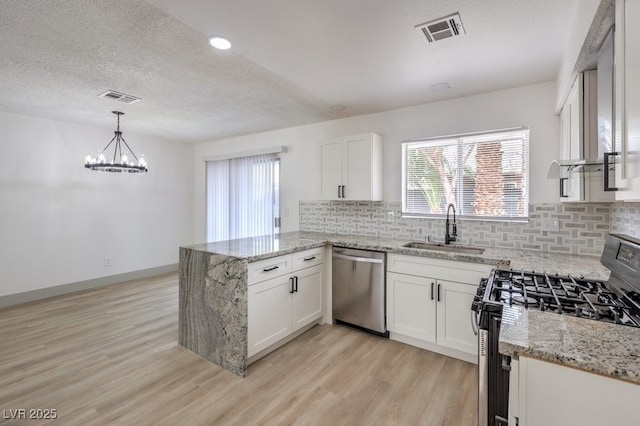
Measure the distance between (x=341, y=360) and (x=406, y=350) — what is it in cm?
65

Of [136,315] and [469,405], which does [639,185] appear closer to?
[469,405]

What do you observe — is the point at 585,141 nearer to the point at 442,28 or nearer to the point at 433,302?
the point at 442,28

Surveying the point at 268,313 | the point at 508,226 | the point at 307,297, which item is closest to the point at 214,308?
the point at 268,313

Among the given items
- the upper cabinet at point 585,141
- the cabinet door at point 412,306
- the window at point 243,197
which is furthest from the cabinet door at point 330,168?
the upper cabinet at point 585,141

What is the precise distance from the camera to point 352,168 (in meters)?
3.59

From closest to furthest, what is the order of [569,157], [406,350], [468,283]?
[569,157] → [468,283] → [406,350]

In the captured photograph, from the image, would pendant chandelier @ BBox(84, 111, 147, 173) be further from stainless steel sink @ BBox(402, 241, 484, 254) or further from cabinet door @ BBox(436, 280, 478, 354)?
cabinet door @ BBox(436, 280, 478, 354)

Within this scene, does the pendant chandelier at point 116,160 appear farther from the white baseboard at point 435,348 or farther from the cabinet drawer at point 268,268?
the white baseboard at point 435,348

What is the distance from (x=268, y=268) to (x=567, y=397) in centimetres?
208

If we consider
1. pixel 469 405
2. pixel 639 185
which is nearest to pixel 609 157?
pixel 639 185

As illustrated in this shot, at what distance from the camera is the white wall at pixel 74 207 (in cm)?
397

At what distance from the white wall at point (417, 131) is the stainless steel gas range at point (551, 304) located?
1471mm

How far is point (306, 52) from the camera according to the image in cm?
226

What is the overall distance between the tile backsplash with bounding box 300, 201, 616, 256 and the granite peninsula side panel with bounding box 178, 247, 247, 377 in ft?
6.27
